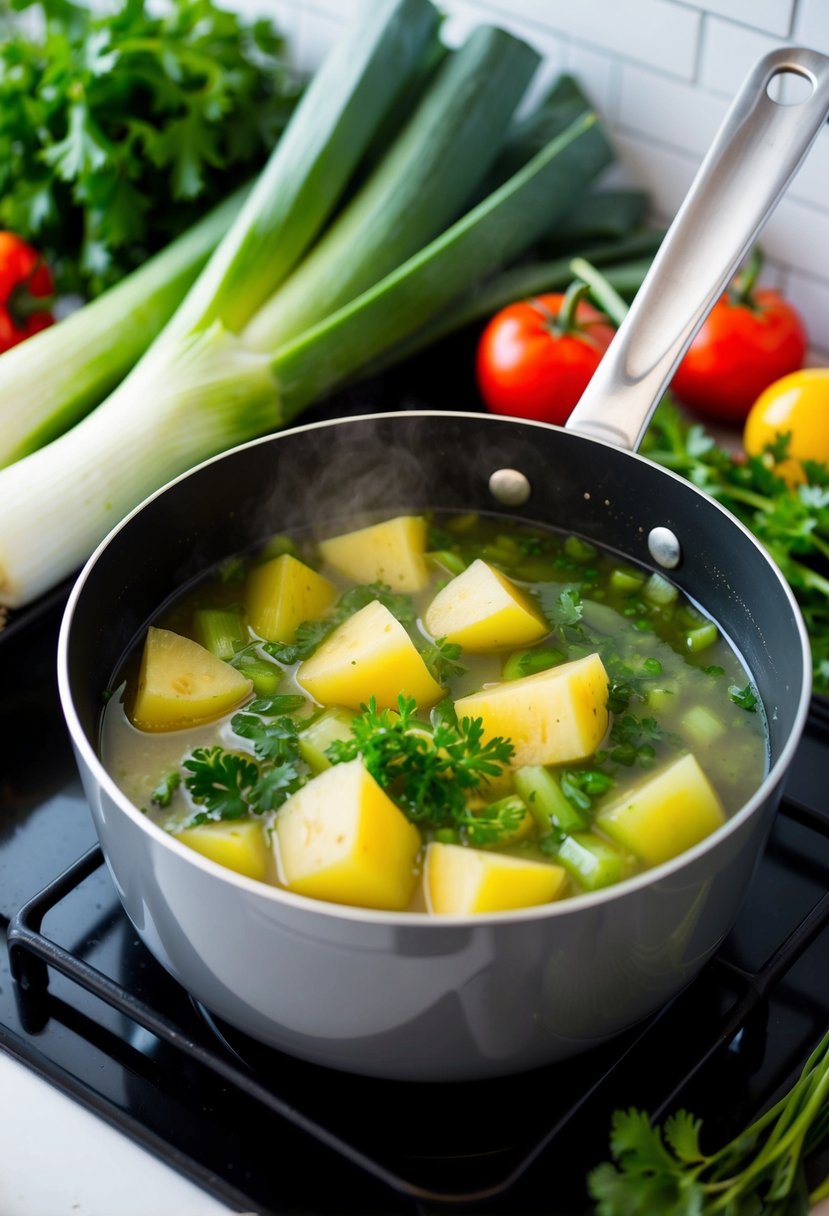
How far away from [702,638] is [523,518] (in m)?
0.33

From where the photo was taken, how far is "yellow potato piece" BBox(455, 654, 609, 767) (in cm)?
128

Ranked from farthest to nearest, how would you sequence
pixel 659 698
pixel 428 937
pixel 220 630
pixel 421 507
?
pixel 421 507 < pixel 220 630 < pixel 659 698 < pixel 428 937

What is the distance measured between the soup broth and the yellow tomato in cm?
43

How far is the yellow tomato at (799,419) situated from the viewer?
1867mm

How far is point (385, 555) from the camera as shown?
1.59 meters

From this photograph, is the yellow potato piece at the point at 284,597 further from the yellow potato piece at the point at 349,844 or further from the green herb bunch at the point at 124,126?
the green herb bunch at the point at 124,126

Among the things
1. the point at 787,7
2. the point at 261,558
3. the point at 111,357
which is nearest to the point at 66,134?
the point at 111,357

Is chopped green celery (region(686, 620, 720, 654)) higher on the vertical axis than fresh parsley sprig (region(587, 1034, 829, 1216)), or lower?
higher

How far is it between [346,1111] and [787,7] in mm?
1748

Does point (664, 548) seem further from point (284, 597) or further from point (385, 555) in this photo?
point (284, 597)

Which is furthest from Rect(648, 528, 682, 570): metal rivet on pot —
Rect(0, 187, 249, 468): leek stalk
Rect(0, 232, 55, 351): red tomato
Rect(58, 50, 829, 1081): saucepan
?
Rect(0, 232, 55, 351): red tomato

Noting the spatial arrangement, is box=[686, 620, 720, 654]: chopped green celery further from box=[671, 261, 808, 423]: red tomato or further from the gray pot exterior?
box=[671, 261, 808, 423]: red tomato

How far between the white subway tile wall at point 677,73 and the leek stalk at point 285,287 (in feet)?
0.45

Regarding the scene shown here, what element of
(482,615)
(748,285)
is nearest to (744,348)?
(748,285)
